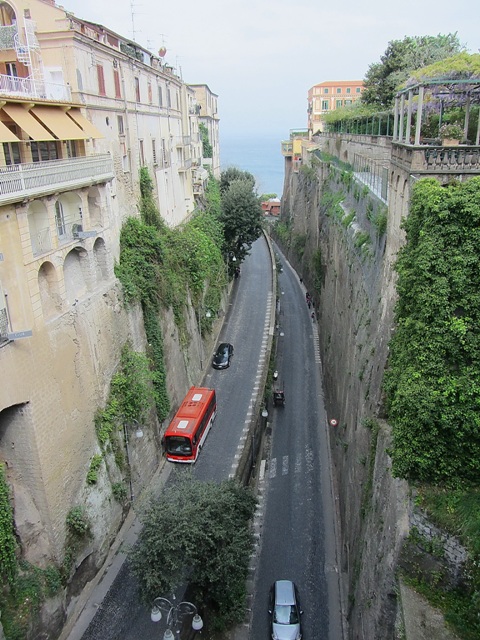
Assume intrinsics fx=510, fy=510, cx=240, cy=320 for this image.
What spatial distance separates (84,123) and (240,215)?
23792 millimetres

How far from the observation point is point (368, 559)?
1361 cm

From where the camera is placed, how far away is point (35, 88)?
55.8 ft

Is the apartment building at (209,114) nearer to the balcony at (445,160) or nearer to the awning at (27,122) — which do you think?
the awning at (27,122)

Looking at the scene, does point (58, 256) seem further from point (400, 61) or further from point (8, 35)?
point (400, 61)

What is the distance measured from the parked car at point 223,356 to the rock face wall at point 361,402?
5.97 metres

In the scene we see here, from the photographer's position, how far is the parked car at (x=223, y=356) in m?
30.6

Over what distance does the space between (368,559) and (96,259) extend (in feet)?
45.2

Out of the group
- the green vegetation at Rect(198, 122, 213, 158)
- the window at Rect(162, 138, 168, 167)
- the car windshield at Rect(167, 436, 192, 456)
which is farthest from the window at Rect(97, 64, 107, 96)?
the green vegetation at Rect(198, 122, 213, 158)

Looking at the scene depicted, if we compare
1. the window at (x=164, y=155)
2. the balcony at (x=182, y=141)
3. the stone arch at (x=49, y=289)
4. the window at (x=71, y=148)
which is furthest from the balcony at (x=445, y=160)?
the balcony at (x=182, y=141)

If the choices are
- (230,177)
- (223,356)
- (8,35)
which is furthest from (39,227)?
(230,177)

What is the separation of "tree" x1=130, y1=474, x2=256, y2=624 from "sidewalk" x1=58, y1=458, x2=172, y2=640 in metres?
1.38

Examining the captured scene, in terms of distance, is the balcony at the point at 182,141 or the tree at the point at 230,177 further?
the tree at the point at 230,177

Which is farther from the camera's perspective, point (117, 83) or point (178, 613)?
Result: point (117, 83)

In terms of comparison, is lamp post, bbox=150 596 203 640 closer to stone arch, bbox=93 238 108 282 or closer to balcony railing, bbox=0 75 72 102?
stone arch, bbox=93 238 108 282
